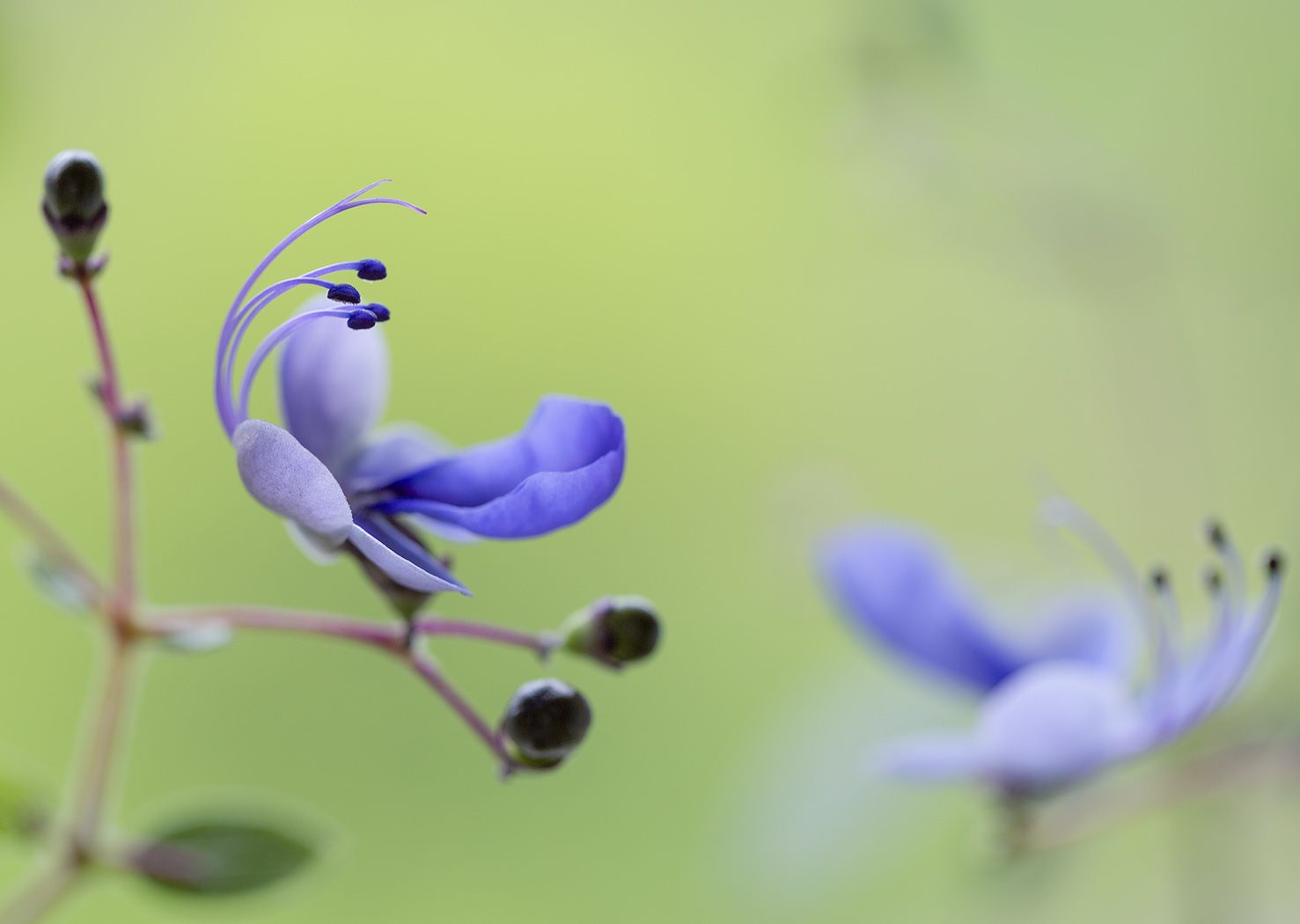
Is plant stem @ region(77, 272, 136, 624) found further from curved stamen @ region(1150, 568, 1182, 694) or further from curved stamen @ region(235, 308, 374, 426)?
Answer: curved stamen @ region(1150, 568, 1182, 694)

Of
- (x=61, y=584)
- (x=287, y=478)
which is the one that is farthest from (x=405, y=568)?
(x=61, y=584)

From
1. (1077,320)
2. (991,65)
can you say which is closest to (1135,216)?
(991,65)

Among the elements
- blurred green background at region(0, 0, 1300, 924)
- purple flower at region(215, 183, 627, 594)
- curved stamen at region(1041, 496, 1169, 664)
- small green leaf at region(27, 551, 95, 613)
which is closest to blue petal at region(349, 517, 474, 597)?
purple flower at region(215, 183, 627, 594)

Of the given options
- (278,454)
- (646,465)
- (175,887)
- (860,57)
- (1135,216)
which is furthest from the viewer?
(646,465)

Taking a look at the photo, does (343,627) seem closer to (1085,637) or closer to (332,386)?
(332,386)

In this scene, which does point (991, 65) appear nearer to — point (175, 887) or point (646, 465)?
point (646, 465)

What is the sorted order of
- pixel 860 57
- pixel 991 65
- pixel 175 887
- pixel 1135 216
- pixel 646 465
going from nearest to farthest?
1. pixel 175 887
2. pixel 860 57
3. pixel 1135 216
4. pixel 991 65
5. pixel 646 465

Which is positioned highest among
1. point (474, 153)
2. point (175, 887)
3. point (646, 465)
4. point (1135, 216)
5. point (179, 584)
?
point (474, 153)
